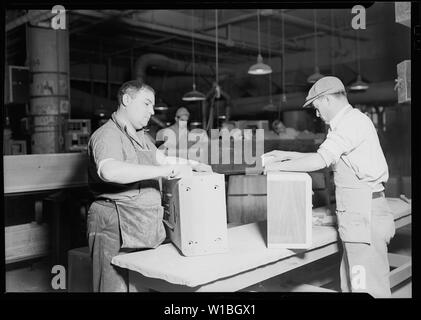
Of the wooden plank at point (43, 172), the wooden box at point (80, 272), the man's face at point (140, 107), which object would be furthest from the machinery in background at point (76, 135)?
the man's face at point (140, 107)

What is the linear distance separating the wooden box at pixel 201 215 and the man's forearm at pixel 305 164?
0.98 feet

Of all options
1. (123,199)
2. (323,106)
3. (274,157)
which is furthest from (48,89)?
(323,106)

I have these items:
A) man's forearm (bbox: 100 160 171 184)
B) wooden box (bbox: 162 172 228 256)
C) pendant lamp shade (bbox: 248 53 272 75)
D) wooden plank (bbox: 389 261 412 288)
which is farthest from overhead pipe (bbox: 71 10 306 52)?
wooden plank (bbox: 389 261 412 288)

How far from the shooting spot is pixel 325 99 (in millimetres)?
1716

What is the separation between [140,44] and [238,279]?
680cm

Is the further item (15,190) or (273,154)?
(15,190)

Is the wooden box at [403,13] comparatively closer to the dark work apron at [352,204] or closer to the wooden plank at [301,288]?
the dark work apron at [352,204]

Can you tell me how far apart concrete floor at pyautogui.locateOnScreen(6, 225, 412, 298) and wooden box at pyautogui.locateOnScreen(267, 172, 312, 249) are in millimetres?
251

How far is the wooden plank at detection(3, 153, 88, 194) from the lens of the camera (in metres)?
2.46

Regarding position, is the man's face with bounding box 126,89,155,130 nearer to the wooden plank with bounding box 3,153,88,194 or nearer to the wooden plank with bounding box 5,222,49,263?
the wooden plank with bounding box 3,153,88,194

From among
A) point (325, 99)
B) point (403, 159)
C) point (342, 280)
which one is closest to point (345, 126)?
point (325, 99)

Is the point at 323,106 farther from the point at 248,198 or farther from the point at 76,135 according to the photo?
the point at 76,135

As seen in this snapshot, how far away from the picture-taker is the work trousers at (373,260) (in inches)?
64.5
